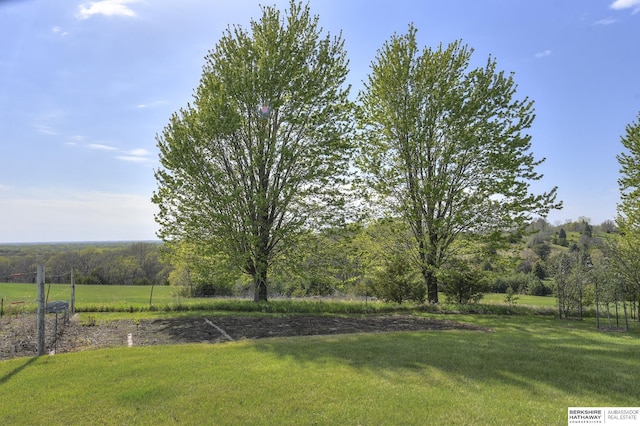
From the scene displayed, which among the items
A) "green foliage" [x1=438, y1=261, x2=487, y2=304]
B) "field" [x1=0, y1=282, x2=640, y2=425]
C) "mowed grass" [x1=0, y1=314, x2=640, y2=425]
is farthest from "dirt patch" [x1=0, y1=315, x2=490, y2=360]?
"green foliage" [x1=438, y1=261, x2=487, y2=304]

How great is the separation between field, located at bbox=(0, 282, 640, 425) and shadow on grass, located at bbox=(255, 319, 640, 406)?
3cm

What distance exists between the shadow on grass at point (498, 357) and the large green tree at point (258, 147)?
7554 mm

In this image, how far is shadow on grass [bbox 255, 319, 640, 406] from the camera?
6.68 meters

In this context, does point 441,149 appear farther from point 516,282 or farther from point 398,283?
point 516,282

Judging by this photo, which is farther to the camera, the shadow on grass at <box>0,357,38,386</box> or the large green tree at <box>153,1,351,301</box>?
the large green tree at <box>153,1,351,301</box>

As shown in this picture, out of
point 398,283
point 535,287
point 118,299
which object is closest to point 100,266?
point 118,299

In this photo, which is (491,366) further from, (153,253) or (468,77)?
(153,253)

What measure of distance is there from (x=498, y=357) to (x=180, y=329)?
29.9ft

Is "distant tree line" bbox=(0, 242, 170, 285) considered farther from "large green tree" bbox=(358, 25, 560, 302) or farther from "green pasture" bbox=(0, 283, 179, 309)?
"large green tree" bbox=(358, 25, 560, 302)

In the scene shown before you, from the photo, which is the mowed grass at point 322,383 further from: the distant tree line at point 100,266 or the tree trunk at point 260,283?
the distant tree line at point 100,266

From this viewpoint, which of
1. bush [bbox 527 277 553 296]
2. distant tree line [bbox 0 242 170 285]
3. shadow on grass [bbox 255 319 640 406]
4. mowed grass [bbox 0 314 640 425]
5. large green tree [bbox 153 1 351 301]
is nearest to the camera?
mowed grass [bbox 0 314 640 425]

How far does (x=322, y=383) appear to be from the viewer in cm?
652

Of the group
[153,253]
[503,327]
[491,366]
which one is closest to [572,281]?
[503,327]

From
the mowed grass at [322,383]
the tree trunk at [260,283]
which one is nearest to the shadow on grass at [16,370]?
the mowed grass at [322,383]
